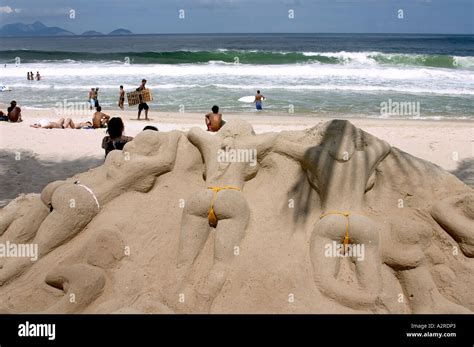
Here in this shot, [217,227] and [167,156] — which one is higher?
[167,156]

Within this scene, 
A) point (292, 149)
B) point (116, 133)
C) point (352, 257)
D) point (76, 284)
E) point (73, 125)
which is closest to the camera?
point (76, 284)

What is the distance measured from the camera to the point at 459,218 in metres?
4.29

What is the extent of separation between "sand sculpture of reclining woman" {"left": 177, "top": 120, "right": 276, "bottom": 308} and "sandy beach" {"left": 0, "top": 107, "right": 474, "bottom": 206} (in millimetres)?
5010

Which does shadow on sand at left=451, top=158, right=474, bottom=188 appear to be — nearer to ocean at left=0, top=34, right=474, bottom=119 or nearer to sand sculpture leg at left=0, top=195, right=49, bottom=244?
ocean at left=0, top=34, right=474, bottom=119

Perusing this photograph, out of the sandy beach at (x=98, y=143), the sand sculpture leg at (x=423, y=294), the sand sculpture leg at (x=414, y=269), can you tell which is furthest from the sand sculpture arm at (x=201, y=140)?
the sandy beach at (x=98, y=143)

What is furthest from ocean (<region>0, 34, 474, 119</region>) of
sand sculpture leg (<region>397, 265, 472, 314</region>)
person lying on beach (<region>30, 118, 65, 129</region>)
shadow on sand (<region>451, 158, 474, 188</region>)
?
sand sculpture leg (<region>397, 265, 472, 314</region>)

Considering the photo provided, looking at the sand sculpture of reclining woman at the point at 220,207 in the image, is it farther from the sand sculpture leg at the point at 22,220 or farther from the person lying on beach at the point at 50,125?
the person lying on beach at the point at 50,125

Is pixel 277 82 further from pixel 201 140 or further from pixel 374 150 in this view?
pixel 374 150

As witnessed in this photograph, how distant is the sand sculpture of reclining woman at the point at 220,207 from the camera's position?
13.1 feet

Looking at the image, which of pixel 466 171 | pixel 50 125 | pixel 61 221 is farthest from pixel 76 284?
pixel 50 125

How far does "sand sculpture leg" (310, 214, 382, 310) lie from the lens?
3.81m

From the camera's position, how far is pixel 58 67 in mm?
35969

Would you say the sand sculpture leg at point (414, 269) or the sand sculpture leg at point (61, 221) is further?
the sand sculpture leg at point (61, 221)

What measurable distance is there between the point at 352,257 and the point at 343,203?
0.45 m
